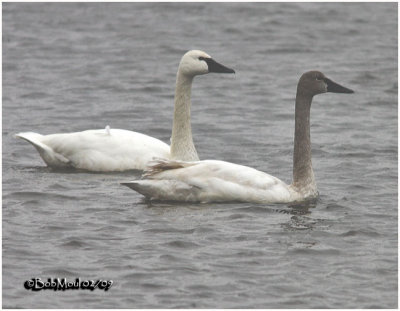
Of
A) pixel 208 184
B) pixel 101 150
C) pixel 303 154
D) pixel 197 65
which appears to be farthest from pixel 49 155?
pixel 303 154

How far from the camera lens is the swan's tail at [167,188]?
1070 centimetres

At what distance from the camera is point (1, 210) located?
10.7m

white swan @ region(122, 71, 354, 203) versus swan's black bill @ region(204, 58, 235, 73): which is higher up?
swan's black bill @ region(204, 58, 235, 73)

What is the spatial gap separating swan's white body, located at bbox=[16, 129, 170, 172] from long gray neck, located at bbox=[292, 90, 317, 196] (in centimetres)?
158

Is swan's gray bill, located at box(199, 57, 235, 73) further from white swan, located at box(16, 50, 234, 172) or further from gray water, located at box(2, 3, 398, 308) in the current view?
gray water, located at box(2, 3, 398, 308)

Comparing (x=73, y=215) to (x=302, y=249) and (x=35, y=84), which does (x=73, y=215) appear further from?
(x=35, y=84)

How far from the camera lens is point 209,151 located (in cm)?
1387

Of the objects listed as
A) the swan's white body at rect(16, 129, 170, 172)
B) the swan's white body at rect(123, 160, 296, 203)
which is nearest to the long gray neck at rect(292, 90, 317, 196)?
the swan's white body at rect(123, 160, 296, 203)

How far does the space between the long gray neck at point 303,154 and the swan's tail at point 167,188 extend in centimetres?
109

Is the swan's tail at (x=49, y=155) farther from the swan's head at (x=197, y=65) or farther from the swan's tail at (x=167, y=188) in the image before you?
the swan's tail at (x=167, y=188)

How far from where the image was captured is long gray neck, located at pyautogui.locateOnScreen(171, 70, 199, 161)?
12.1m

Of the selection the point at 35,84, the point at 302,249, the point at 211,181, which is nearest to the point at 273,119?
the point at 35,84

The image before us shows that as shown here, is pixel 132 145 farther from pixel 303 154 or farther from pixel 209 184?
pixel 303 154

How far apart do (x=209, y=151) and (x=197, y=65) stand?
1.91 meters
